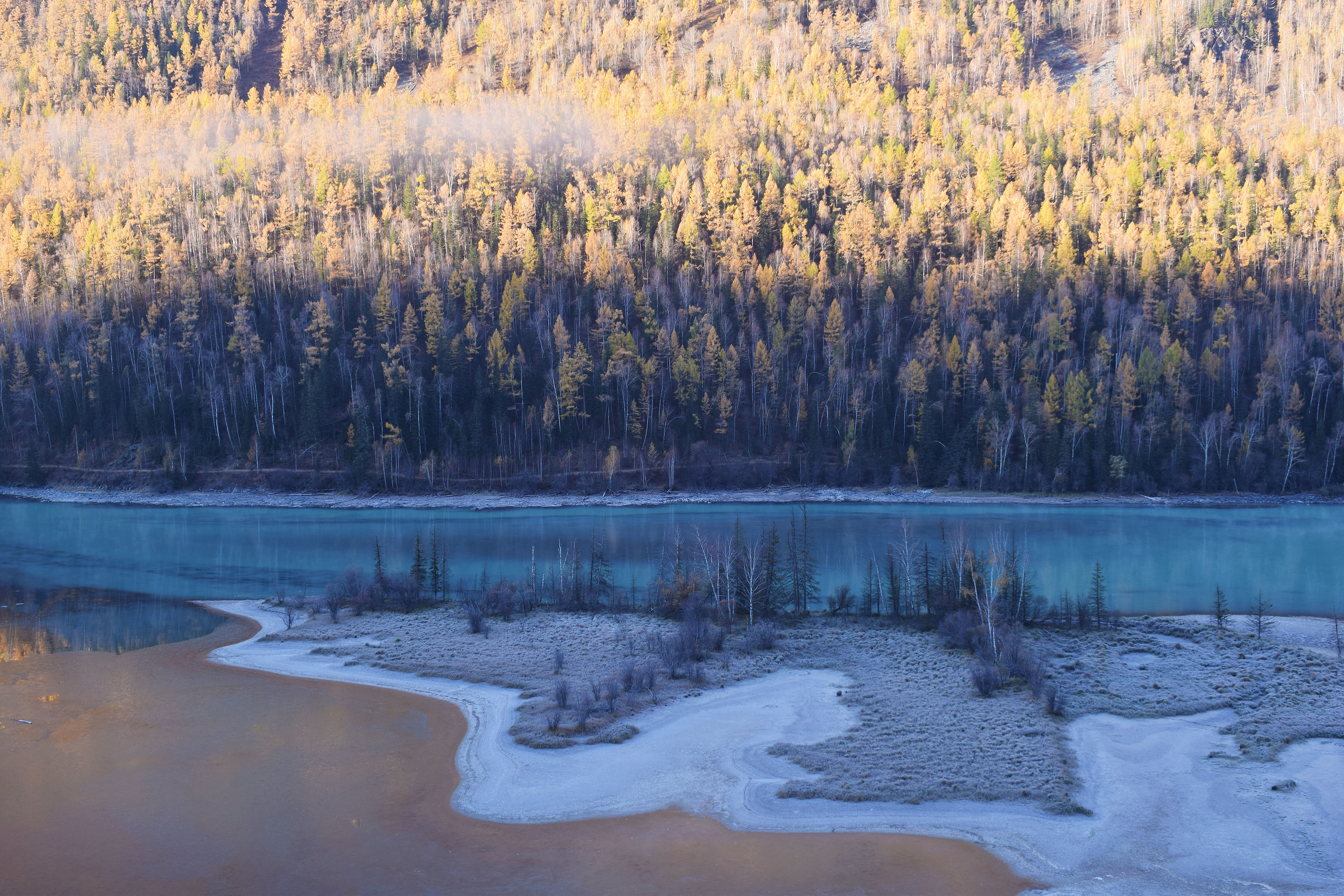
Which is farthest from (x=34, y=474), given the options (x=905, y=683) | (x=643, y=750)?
(x=905, y=683)

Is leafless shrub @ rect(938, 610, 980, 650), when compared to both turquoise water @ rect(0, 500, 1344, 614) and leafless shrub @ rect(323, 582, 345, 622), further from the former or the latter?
leafless shrub @ rect(323, 582, 345, 622)

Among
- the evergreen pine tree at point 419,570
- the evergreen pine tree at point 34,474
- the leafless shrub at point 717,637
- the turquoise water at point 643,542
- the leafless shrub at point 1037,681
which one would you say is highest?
the evergreen pine tree at point 34,474

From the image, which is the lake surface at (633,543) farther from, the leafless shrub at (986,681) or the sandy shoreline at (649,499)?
the leafless shrub at (986,681)

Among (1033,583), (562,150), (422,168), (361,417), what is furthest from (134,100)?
(1033,583)

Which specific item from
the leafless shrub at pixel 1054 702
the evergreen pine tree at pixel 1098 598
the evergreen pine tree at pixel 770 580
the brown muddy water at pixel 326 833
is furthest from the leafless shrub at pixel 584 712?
the evergreen pine tree at pixel 1098 598

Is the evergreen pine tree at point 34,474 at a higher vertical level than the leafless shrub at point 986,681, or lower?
higher

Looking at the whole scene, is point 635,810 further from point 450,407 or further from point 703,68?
point 703,68

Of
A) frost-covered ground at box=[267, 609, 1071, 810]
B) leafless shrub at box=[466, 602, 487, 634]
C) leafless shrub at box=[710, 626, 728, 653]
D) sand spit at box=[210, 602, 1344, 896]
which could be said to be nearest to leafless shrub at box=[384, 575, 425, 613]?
frost-covered ground at box=[267, 609, 1071, 810]
